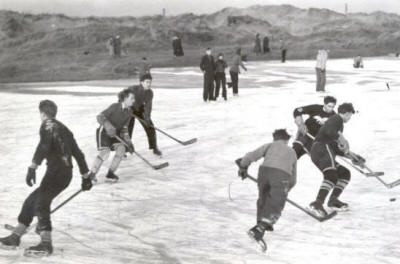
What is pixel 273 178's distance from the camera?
566 centimetres

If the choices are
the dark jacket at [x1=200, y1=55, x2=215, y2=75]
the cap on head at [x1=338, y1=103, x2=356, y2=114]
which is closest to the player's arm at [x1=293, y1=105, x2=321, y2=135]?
the cap on head at [x1=338, y1=103, x2=356, y2=114]

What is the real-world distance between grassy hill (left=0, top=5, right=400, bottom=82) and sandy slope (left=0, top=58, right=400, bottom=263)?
12.5 meters

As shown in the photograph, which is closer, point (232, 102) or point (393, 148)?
→ point (393, 148)

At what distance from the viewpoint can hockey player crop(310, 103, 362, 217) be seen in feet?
21.7

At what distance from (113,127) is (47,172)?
237 cm

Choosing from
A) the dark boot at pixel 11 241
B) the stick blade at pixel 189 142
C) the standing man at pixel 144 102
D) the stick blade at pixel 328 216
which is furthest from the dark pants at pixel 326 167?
the stick blade at pixel 189 142

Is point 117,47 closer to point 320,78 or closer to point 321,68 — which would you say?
point 320,78

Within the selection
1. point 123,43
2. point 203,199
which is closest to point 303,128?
point 203,199

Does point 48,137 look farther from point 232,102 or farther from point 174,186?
point 232,102

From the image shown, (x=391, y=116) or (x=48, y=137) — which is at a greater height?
(x=48, y=137)

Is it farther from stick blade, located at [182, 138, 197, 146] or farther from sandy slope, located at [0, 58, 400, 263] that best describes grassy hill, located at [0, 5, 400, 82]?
stick blade, located at [182, 138, 197, 146]

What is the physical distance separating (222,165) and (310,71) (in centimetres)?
1805

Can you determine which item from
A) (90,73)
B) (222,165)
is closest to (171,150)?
(222,165)

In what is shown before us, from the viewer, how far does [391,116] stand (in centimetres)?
1358
